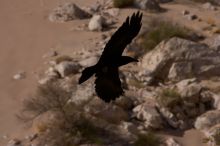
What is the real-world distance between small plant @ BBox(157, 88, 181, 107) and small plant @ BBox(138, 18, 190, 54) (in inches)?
69.9

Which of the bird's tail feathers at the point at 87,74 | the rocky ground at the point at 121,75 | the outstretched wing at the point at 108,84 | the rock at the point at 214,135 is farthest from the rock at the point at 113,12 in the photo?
the bird's tail feathers at the point at 87,74

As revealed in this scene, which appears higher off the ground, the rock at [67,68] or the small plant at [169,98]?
the rock at [67,68]

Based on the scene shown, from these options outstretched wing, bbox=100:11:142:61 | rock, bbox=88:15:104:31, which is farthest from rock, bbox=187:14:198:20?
outstretched wing, bbox=100:11:142:61

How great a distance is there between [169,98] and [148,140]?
3.39 ft

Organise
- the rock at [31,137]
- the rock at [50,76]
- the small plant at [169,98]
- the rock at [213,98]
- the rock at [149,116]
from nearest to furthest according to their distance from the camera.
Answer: the rock at [31,137] < the rock at [149,116] < the small plant at [169,98] < the rock at [213,98] < the rock at [50,76]

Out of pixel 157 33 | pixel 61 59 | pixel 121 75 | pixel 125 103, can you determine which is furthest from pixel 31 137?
pixel 157 33

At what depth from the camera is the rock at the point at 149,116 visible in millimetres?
12633

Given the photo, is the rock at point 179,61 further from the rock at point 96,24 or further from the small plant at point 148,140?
the small plant at point 148,140

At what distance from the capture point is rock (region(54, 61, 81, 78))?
1380cm

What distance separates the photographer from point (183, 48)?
46.7ft

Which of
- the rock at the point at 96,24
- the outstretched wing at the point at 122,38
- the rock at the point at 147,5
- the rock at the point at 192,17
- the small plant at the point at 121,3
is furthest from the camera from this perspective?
Result: the rock at the point at 147,5

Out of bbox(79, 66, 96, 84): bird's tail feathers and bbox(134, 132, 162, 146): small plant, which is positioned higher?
bbox(79, 66, 96, 84): bird's tail feathers

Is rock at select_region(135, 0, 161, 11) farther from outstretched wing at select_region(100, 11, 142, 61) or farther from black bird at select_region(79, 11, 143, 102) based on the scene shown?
outstretched wing at select_region(100, 11, 142, 61)

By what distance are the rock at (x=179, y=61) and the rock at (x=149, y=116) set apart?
→ 129cm
